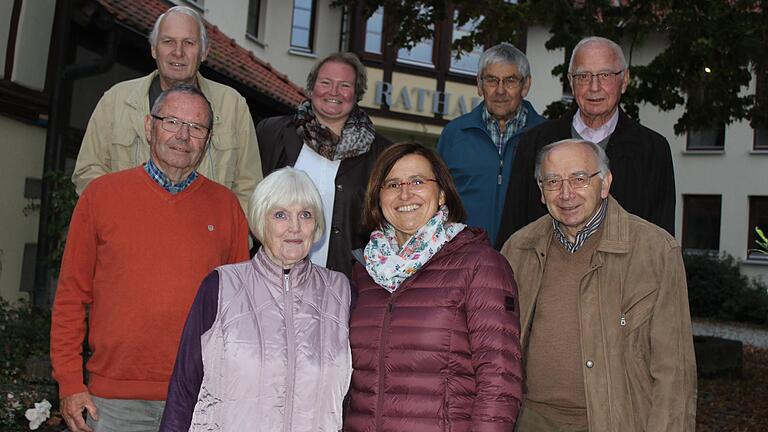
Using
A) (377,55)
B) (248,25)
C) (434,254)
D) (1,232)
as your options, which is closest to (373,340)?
(434,254)

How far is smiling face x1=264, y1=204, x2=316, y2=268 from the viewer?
11.0 ft

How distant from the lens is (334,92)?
4.81 m

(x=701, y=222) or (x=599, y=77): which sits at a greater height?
(x=701, y=222)

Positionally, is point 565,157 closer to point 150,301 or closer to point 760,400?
point 150,301

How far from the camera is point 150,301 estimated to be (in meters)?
3.54

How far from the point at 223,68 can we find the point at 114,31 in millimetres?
2314

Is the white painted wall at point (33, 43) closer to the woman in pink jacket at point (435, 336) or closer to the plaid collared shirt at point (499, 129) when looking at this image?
the plaid collared shirt at point (499, 129)

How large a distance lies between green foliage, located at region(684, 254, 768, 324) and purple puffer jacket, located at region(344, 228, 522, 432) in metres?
21.8

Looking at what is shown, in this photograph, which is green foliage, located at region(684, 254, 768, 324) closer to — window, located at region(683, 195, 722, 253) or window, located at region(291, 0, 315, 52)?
window, located at region(683, 195, 722, 253)

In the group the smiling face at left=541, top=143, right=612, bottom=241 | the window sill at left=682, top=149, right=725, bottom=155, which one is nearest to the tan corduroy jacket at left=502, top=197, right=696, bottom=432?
the smiling face at left=541, top=143, right=612, bottom=241

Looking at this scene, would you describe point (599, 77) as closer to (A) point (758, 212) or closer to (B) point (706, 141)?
(A) point (758, 212)

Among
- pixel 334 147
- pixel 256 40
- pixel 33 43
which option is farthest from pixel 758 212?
pixel 334 147

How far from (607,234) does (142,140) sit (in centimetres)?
222

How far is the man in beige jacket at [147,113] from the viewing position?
13.8 ft
